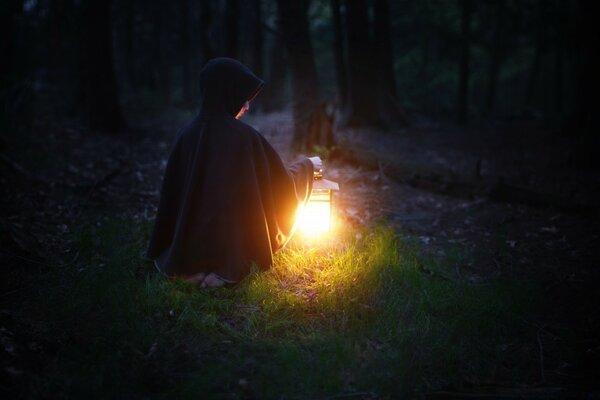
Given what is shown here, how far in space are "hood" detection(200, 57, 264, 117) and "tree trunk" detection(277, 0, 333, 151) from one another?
5272mm

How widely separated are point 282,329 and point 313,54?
8.44 m

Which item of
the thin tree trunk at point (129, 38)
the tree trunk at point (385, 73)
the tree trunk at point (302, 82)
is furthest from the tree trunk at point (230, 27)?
the tree trunk at point (302, 82)

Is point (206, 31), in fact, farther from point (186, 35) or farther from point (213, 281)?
point (213, 281)

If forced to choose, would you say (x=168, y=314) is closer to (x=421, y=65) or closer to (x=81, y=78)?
(x=81, y=78)

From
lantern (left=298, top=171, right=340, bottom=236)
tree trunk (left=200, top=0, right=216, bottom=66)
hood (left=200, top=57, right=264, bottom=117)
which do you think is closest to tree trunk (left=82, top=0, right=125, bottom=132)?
tree trunk (left=200, top=0, right=216, bottom=66)

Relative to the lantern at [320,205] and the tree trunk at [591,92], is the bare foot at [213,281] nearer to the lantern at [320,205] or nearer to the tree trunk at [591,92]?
the lantern at [320,205]

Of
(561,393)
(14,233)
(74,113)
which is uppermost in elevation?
(74,113)

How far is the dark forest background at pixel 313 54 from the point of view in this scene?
10805 millimetres

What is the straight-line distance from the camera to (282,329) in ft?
13.5

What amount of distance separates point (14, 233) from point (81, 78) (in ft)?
34.8

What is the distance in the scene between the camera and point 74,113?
47.9 feet

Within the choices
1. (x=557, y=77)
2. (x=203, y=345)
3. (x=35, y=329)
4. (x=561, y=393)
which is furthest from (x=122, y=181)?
(x=557, y=77)

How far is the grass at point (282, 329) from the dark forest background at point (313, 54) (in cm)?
563

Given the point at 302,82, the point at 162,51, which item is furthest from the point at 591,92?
the point at 162,51
